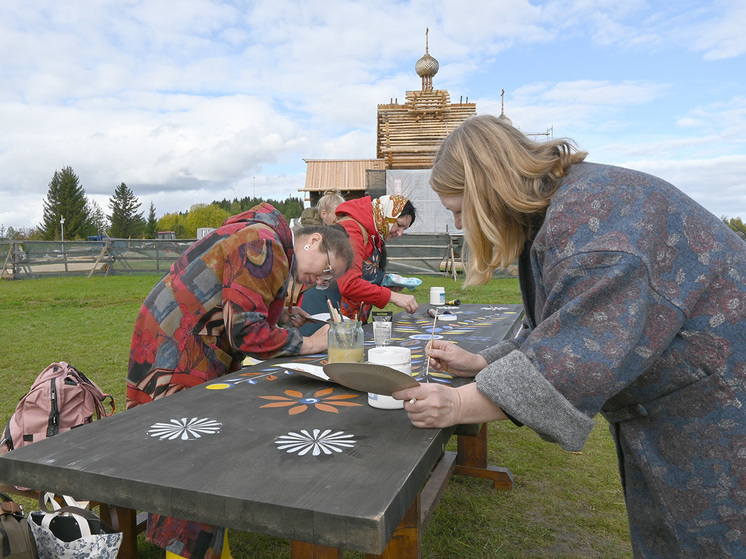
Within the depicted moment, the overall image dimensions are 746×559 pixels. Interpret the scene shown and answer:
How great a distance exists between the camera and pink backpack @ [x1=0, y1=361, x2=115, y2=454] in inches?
90.6

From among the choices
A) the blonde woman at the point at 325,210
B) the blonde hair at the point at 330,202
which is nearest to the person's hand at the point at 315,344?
the blonde woman at the point at 325,210

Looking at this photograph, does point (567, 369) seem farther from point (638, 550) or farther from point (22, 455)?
point (22, 455)

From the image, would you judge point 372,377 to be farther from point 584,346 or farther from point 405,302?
point 405,302

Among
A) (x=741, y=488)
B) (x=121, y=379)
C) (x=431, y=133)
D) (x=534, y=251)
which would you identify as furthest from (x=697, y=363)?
(x=431, y=133)

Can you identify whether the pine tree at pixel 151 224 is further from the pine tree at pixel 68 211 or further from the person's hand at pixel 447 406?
the person's hand at pixel 447 406

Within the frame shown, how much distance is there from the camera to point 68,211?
59062mm

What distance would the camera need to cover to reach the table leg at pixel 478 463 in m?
3.42

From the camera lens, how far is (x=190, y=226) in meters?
75.4

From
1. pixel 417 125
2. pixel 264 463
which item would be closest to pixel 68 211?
pixel 417 125

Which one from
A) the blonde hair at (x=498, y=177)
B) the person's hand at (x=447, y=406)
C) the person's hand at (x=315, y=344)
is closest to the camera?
the person's hand at (x=447, y=406)

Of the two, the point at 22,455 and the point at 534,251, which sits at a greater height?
the point at 534,251

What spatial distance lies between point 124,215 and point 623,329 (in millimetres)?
78533

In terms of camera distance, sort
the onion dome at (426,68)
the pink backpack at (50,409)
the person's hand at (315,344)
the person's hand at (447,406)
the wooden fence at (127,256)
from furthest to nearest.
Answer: the onion dome at (426,68) → the wooden fence at (127,256) → the person's hand at (315,344) → the pink backpack at (50,409) → the person's hand at (447,406)

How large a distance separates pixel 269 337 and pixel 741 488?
1615mm
